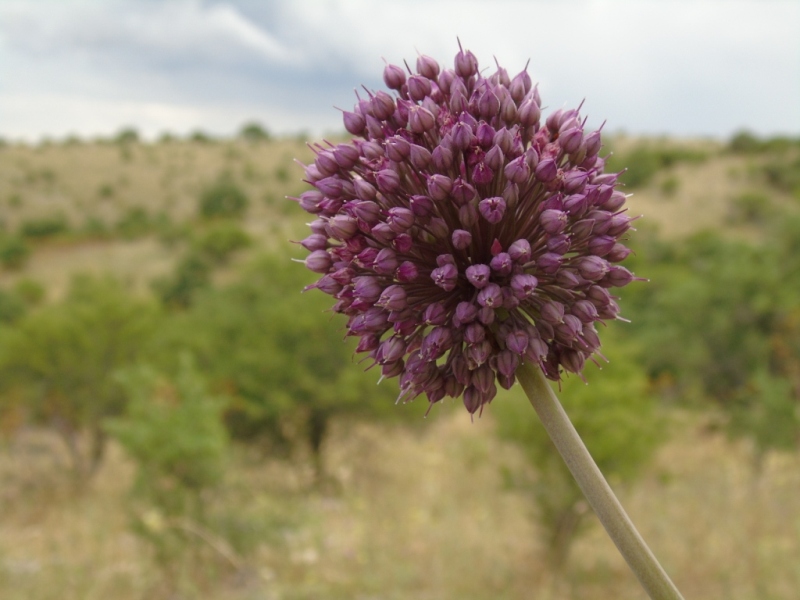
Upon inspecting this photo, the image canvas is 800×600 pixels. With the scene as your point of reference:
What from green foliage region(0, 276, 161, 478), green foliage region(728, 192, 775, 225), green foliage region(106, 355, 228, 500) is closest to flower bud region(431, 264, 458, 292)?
green foliage region(106, 355, 228, 500)

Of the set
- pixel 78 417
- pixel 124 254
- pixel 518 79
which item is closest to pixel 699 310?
pixel 78 417

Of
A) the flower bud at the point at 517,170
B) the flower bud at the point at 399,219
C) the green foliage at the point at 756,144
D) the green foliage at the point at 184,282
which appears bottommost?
the green foliage at the point at 184,282

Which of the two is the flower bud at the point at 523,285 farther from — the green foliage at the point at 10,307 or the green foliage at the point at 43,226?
the green foliage at the point at 43,226

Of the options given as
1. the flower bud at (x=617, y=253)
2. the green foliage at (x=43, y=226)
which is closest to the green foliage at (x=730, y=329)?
the flower bud at (x=617, y=253)

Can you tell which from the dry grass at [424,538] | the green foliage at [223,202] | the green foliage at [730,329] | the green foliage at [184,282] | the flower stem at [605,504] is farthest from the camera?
the green foliage at [223,202]

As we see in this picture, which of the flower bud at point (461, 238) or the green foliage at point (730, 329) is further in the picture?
the green foliage at point (730, 329)

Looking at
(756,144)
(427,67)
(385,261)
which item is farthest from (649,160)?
(385,261)

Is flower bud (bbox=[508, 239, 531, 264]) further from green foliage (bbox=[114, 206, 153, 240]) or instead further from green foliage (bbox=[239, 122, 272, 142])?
green foliage (bbox=[239, 122, 272, 142])
